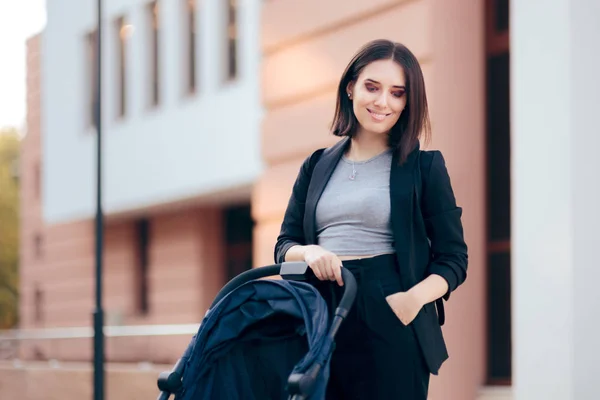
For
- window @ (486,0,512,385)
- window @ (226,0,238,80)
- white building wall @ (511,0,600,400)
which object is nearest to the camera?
white building wall @ (511,0,600,400)

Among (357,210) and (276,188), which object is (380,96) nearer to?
(357,210)

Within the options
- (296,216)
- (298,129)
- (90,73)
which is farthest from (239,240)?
(296,216)

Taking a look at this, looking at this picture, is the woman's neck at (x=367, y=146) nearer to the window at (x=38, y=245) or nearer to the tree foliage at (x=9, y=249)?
the window at (x=38, y=245)

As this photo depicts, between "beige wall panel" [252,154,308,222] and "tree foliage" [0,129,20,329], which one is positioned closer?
"beige wall panel" [252,154,308,222]

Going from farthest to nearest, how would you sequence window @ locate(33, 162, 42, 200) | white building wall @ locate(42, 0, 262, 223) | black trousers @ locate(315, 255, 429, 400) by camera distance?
window @ locate(33, 162, 42, 200), white building wall @ locate(42, 0, 262, 223), black trousers @ locate(315, 255, 429, 400)

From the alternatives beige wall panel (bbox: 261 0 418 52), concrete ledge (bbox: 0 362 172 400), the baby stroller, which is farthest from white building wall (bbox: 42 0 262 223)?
the baby stroller

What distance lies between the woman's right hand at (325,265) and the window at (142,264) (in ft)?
63.5

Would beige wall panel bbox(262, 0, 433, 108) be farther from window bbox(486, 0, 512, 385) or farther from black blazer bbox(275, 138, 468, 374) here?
black blazer bbox(275, 138, 468, 374)

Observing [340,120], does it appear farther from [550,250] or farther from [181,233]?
[181,233]

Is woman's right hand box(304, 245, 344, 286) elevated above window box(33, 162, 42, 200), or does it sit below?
below

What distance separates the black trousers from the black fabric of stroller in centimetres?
13

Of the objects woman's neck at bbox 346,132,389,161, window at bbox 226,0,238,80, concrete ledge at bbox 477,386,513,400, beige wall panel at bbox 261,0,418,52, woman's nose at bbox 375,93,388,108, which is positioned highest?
window at bbox 226,0,238,80

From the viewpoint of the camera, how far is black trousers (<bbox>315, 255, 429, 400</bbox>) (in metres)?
3.33

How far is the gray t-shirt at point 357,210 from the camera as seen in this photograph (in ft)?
11.3
